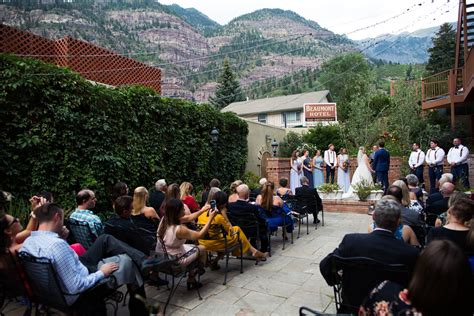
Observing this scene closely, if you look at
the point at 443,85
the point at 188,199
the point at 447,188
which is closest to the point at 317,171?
the point at 447,188

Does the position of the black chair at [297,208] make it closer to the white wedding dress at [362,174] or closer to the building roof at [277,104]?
the white wedding dress at [362,174]

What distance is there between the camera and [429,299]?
151cm

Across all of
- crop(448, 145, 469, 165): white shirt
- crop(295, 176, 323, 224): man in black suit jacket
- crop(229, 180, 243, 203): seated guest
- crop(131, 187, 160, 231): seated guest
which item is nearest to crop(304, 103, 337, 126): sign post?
crop(448, 145, 469, 165): white shirt

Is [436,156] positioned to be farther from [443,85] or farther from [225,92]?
[225,92]

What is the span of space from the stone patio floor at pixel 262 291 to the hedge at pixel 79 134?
2.77m

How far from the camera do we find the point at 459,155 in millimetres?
9172

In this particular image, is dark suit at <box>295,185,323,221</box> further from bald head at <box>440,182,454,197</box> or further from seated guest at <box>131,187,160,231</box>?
seated guest at <box>131,187,160,231</box>

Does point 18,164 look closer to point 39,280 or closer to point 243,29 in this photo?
point 39,280

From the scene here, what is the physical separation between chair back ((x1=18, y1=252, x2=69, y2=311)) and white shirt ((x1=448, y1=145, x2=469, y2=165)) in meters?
10.5

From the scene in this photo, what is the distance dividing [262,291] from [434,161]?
8.83 meters

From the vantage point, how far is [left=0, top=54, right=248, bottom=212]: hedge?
17.5 ft

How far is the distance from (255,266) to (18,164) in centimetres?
440

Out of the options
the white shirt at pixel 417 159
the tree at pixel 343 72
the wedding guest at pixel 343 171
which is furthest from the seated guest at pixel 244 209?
the tree at pixel 343 72

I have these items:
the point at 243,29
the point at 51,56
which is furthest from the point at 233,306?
the point at 243,29
